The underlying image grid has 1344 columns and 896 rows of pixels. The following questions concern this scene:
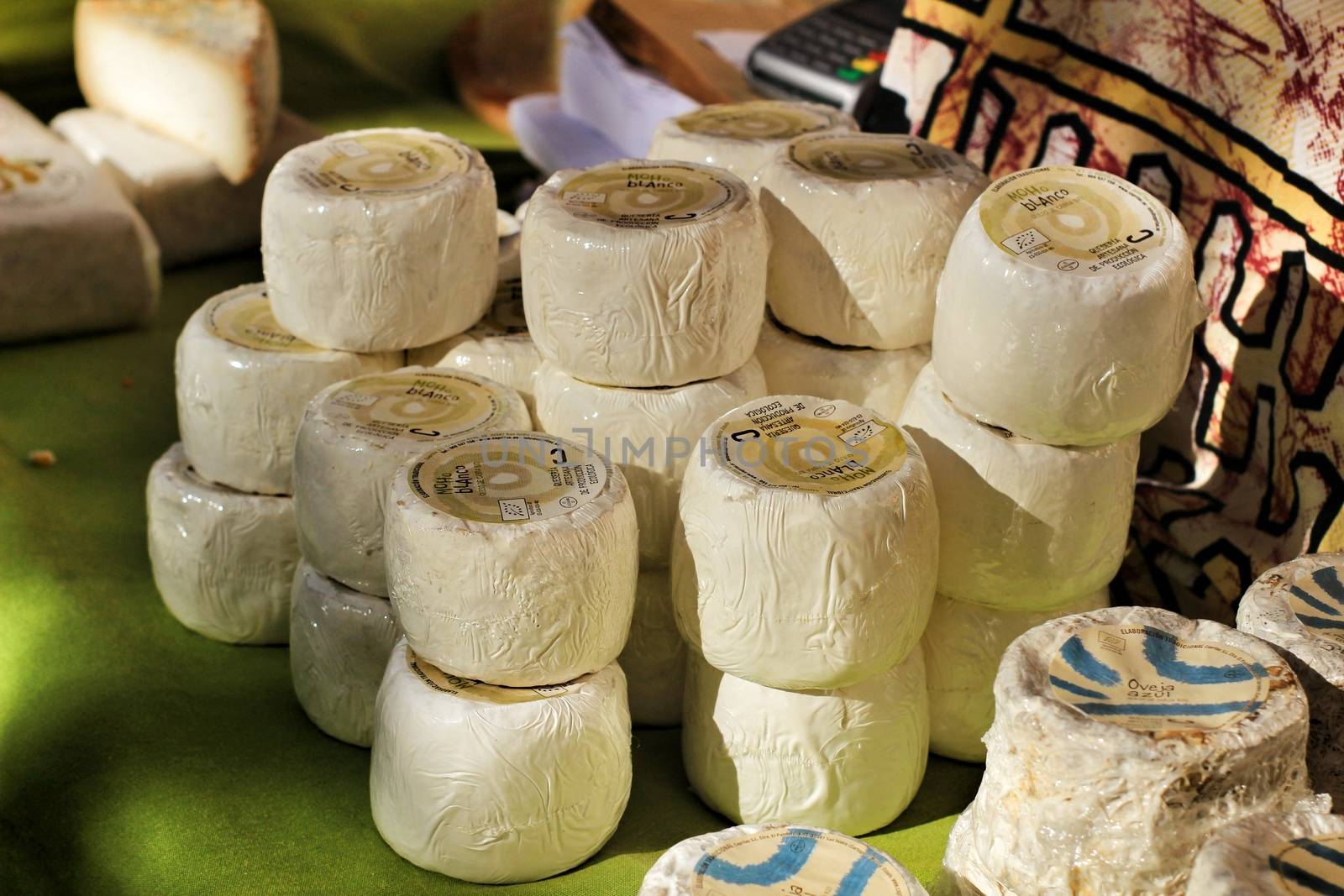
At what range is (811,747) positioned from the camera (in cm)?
176

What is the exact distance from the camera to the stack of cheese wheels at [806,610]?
1613mm

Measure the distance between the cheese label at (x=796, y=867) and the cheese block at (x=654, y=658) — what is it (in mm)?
509

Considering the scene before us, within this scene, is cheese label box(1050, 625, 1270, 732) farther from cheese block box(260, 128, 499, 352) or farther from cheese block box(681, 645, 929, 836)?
cheese block box(260, 128, 499, 352)

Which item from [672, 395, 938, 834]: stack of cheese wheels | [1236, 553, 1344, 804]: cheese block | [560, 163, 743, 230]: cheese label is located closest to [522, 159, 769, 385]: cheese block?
[560, 163, 743, 230]: cheese label

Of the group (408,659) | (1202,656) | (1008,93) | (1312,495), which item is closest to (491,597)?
(408,659)

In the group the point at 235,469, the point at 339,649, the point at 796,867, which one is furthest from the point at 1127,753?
the point at 235,469

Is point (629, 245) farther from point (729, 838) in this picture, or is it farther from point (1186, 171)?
point (1186, 171)

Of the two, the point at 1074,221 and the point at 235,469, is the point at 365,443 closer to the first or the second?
the point at 235,469

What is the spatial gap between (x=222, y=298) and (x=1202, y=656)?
4.85 feet

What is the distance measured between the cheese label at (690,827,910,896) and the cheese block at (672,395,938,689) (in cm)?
25

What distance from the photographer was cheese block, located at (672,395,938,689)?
1604 millimetres

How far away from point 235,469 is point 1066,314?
1174mm

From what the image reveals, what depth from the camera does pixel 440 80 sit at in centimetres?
424

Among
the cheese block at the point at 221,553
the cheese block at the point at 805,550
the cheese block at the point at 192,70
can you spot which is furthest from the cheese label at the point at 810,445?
the cheese block at the point at 192,70
